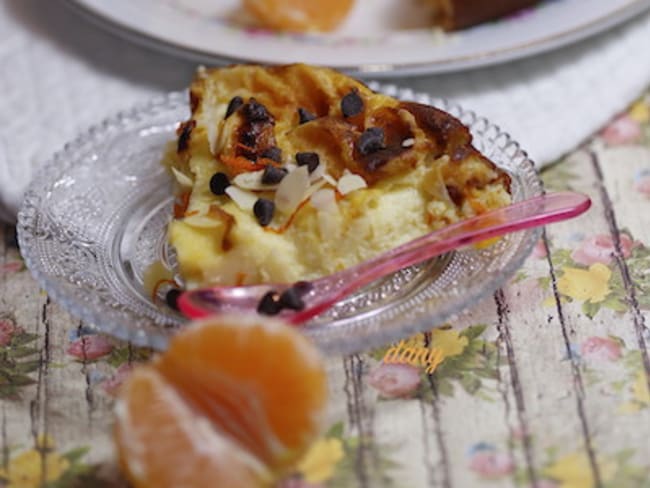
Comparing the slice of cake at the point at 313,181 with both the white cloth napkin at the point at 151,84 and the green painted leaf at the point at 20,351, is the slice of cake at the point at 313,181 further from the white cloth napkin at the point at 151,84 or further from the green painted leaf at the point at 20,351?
the white cloth napkin at the point at 151,84

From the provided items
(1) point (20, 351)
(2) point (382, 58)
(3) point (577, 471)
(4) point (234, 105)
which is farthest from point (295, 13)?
(3) point (577, 471)

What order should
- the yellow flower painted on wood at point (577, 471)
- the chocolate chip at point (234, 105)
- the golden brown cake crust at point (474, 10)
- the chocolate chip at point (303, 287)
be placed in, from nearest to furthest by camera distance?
the yellow flower painted on wood at point (577, 471) < the chocolate chip at point (303, 287) < the chocolate chip at point (234, 105) < the golden brown cake crust at point (474, 10)

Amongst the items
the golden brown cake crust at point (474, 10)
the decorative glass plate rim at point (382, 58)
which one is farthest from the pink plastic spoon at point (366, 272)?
the golden brown cake crust at point (474, 10)

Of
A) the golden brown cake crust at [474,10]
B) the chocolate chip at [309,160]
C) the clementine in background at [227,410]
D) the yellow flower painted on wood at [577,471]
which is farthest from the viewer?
the golden brown cake crust at [474,10]

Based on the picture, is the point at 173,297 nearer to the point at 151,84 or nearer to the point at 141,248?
the point at 141,248

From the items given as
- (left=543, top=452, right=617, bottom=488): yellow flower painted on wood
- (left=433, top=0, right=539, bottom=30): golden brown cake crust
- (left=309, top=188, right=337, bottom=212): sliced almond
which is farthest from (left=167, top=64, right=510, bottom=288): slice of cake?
(left=433, top=0, right=539, bottom=30): golden brown cake crust

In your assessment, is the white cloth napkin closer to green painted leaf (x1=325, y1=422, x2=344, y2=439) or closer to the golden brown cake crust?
the golden brown cake crust
